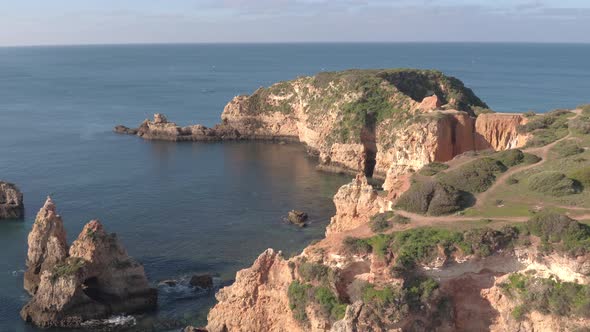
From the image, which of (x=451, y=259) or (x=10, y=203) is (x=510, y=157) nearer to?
(x=451, y=259)

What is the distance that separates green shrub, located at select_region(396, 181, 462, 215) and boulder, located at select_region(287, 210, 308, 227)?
25.8 m

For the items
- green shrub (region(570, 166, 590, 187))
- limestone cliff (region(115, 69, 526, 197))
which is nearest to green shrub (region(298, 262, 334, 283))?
green shrub (region(570, 166, 590, 187))

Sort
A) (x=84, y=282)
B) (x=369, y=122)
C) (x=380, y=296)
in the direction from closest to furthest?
(x=380, y=296) → (x=84, y=282) → (x=369, y=122)

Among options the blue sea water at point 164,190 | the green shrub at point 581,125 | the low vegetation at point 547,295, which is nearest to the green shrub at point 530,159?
the green shrub at point 581,125

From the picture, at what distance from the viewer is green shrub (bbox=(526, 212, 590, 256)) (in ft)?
96.4

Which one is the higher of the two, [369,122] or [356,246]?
[369,122]

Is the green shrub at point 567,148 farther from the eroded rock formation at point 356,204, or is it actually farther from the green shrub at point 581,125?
the eroded rock formation at point 356,204

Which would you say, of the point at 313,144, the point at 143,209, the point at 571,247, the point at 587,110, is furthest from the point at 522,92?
the point at 571,247

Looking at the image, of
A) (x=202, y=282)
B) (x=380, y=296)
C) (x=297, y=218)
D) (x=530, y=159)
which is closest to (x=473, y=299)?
(x=380, y=296)

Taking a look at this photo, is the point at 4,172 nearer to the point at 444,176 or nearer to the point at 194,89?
the point at 444,176

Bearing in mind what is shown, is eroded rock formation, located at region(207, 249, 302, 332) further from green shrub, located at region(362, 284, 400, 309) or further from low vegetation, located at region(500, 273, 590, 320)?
low vegetation, located at region(500, 273, 590, 320)

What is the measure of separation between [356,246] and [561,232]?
10.7 meters

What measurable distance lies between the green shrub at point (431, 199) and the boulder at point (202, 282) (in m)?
18.2

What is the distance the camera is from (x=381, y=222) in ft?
115
